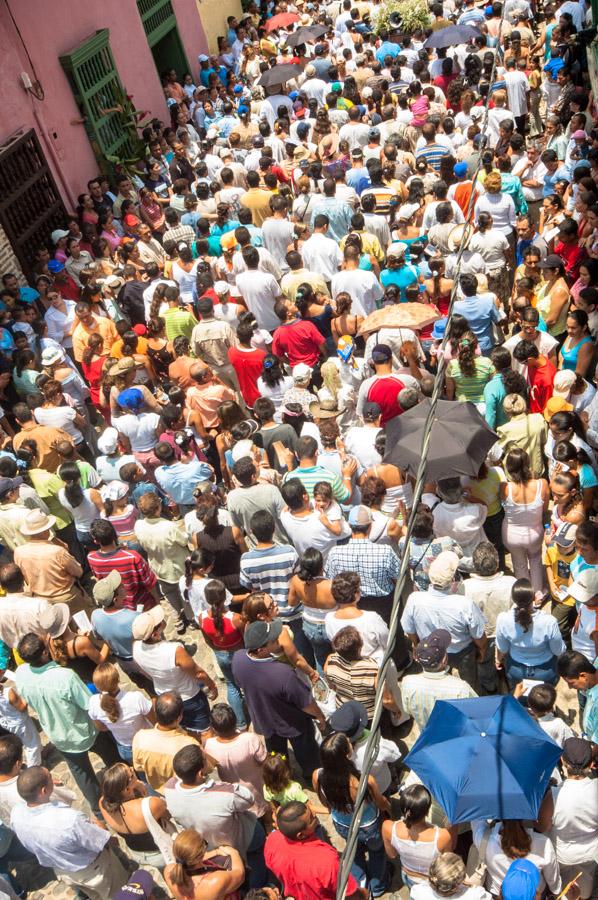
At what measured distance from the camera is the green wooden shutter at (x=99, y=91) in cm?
1480

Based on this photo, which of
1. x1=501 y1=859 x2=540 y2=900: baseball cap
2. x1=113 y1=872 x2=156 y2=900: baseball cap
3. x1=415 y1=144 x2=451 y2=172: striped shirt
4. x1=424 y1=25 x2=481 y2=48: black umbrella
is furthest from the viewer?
x1=424 y1=25 x2=481 y2=48: black umbrella

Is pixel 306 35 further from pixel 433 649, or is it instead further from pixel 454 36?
pixel 433 649

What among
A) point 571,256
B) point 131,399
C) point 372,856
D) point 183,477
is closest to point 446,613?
point 372,856

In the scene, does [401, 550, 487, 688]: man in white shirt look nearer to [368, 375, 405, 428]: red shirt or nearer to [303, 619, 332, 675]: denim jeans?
[303, 619, 332, 675]: denim jeans

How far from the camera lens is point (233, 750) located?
16.8ft

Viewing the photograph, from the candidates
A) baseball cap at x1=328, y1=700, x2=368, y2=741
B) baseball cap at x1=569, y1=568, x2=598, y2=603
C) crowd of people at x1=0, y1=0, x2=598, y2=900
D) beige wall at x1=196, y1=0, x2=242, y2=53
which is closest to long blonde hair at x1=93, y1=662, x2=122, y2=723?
crowd of people at x1=0, y1=0, x2=598, y2=900

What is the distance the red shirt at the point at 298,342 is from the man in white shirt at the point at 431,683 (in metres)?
3.81

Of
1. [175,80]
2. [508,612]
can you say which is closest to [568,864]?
[508,612]

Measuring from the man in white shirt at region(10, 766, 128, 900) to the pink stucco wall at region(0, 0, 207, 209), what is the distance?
32.6 ft

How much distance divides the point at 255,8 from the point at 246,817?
2352 cm

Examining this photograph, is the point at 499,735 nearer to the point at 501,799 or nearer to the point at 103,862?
the point at 501,799

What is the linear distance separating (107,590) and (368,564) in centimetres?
171

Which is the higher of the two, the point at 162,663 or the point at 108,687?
the point at 108,687

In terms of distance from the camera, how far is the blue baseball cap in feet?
26.0
